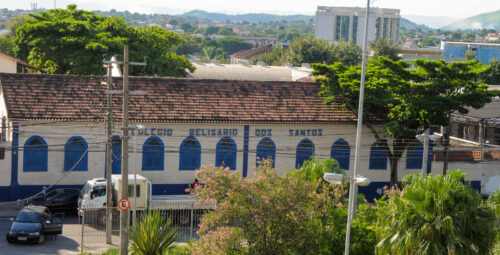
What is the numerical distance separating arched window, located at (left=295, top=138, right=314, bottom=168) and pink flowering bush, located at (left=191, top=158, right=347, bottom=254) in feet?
45.0

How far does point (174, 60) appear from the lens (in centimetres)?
5241

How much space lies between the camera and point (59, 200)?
29984 millimetres

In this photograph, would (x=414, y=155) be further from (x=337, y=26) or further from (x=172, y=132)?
(x=337, y=26)

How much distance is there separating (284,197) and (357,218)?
277 centimetres

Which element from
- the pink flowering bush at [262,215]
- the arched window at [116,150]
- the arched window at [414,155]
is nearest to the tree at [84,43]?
the arched window at [116,150]

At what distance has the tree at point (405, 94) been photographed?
33.7m

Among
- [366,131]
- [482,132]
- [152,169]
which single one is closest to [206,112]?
[152,169]

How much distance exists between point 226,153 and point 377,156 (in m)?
7.95

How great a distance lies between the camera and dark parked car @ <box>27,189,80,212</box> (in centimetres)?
2984

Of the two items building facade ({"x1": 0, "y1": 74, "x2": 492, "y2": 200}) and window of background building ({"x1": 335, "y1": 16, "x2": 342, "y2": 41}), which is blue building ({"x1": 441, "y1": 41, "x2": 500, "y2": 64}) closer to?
window of background building ({"x1": 335, "y1": 16, "x2": 342, "y2": 41})

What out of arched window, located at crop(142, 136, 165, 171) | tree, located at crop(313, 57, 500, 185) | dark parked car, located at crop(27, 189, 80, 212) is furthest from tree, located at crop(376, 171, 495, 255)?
arched window, located at crop(142, 136, 165, 171)

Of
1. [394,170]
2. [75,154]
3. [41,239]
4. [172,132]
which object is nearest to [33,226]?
[41,239]

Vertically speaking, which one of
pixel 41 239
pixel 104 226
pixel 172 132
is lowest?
pixel 41 239

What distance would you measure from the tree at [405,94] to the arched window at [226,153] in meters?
5.76
